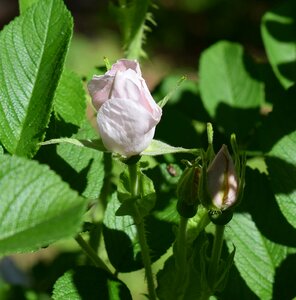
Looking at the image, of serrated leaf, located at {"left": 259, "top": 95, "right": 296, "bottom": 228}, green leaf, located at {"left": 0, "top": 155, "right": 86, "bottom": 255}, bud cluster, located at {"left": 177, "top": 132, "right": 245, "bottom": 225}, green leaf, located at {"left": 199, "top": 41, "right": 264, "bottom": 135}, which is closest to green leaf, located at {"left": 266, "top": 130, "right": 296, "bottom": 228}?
serrated leaf, located at {"left": 259, "top": 95, "right": 296, "bottom": 228}

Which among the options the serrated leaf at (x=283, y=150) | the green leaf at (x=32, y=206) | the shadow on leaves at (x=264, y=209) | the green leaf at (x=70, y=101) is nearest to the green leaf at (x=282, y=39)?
the serrated leaf at (x=283, y=150)

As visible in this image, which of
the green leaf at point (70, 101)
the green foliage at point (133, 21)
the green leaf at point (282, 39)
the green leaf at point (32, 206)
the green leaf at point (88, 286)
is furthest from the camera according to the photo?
the green leaf at point (282, 39)

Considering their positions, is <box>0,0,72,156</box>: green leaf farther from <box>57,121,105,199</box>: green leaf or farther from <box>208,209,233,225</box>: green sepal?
<box>208,209,233,225</box>: green sepal

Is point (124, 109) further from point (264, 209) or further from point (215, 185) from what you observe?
point (264, 209)

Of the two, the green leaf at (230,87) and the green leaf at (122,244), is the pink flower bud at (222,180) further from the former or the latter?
the green leaf at (230,87)

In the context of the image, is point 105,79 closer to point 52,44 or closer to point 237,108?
point 52,44
